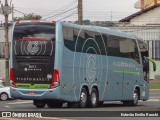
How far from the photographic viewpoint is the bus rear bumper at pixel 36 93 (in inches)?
934

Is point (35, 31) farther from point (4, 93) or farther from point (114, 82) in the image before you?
point (4, 93)

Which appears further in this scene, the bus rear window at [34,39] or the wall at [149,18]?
the wall at [149,18]

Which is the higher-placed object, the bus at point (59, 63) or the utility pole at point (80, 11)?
the utility pole at point (80, 11)

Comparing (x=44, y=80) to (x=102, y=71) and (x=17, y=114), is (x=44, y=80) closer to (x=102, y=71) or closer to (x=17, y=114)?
(x=102, y=71)

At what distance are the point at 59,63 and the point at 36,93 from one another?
1.65 meters

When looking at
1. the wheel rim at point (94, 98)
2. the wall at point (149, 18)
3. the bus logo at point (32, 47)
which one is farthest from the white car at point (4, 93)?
the wall at point (149, 18)

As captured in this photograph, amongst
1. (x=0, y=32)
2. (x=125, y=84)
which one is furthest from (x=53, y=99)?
(x=0, y=32)

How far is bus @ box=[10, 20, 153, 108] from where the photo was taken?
23.8 metres

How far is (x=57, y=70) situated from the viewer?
77.7 feet

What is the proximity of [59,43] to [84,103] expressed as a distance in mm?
3366

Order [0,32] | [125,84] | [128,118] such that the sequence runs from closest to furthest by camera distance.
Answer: [128,118]
[125,84]
[0,32]

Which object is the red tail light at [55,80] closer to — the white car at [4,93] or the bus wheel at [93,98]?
the bus wheel at [93,98]

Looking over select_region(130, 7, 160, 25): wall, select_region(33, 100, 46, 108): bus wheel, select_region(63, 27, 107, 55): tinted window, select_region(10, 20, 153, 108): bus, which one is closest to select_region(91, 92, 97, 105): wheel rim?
select_region(10, 20, 153, 108): bus

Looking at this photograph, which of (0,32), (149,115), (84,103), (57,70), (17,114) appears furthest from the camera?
(0,32)
